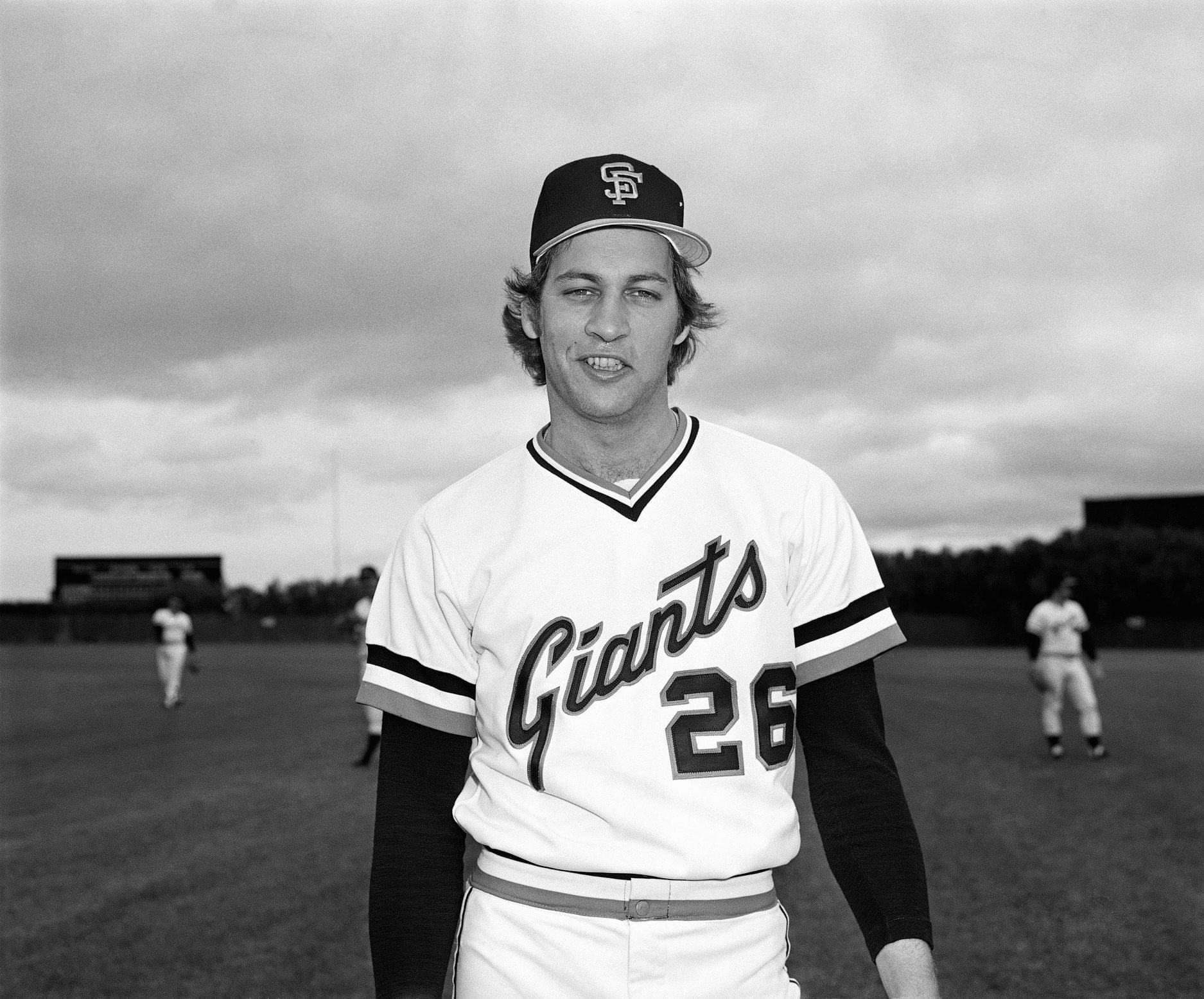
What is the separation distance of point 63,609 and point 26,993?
83853 millimetres

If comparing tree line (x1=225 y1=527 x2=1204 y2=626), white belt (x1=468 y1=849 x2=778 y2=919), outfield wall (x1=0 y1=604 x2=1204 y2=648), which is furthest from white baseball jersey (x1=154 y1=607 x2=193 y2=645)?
tree line (x1=225 y1=527 x2=1204 y2=626)

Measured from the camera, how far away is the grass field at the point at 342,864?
23.4 feet

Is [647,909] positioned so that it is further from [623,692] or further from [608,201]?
[608,201]

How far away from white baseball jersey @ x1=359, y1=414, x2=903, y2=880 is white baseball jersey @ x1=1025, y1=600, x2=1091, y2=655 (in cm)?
1439

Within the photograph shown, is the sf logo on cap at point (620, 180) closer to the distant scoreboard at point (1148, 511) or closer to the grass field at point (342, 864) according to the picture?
the grass field at point (342, 864)

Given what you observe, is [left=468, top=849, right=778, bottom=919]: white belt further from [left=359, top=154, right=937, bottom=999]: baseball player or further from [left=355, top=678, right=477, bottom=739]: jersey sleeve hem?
[left=355, top=678, right=477, bottom=739]: jersey sleeve hem

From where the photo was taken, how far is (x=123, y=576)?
331 feet

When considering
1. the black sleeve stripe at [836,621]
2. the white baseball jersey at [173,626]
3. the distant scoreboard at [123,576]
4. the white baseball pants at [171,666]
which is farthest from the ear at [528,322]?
the distant scoreboard at [123,576]

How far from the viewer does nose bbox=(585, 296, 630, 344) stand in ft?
8.20

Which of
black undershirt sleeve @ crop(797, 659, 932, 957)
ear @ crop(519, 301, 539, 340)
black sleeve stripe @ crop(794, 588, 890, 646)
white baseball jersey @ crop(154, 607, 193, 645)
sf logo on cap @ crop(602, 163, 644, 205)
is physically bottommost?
black undershirt sleeve @ crop(797, 659, 932, 957)

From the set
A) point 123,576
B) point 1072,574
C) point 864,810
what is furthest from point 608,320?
point 123,576

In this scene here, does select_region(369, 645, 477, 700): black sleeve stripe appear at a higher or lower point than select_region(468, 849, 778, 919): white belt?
higher

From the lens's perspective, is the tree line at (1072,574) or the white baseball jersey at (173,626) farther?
the tree line at (1072,574)

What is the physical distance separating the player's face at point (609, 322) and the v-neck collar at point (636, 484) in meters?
0.12
